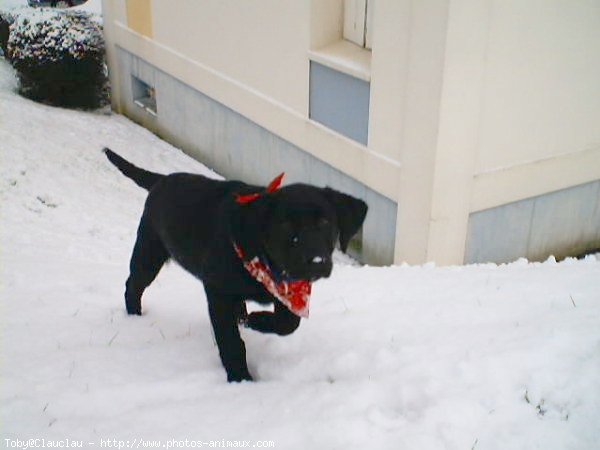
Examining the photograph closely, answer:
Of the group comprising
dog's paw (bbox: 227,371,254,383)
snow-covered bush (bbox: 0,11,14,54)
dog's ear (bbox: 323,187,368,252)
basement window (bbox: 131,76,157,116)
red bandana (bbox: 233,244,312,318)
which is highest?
dog's ear (bbox: 323,187,368,252)

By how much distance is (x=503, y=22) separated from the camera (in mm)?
5594

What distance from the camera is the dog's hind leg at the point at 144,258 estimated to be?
4.09 metres

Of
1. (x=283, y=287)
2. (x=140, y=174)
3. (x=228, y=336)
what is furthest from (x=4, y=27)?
(x=283, y=287)

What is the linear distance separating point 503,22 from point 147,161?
5588 millimetres

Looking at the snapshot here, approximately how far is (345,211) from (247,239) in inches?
18.7

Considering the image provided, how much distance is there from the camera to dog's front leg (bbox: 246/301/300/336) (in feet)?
11.5

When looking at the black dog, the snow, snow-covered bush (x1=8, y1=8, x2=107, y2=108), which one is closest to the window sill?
the snow

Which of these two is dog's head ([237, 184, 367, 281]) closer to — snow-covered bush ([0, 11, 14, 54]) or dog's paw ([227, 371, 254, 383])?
dog's paw ([227, 371, 254, 383])

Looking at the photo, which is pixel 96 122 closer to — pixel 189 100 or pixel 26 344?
pixel 189 100

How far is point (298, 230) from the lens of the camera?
2.93m

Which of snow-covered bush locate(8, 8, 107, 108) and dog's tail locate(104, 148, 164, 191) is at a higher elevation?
dog's tail locate(104, 148, 164, 191)

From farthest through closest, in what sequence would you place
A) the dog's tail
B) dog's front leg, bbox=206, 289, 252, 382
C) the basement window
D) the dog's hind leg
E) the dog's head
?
1. the basement window
2. the dog's tail
3. the dog's hind leg
4. dog's front leg, bbox=206, 289, 252, 382
5. the dog's head

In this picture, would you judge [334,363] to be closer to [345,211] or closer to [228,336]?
[228,336]

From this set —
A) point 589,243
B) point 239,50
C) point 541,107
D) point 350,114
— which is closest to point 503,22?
point 541,107
